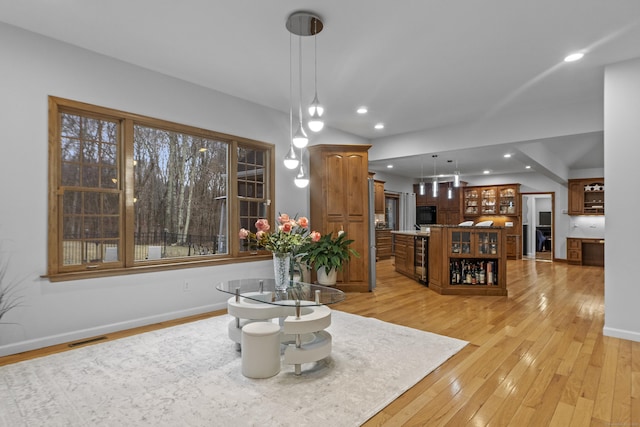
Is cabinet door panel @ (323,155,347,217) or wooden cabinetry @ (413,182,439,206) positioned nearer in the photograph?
cabinet door panel @ (323,155,347,217)

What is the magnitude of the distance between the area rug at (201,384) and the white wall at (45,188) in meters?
0.45

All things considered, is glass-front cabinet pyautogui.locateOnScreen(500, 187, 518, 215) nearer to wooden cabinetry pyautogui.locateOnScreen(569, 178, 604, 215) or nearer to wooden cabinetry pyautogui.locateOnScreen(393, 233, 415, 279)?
wooden cabinetry pyautogui.locateOnScreen(569, 178, 604, 215)

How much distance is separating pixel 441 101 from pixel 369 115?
3.75 feet

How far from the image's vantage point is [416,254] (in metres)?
6.75

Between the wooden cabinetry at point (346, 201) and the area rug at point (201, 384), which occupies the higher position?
the wooden cabinetry at point (346, 201)

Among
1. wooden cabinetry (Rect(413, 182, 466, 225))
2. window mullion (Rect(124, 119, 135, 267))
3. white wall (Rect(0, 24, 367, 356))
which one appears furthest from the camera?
wooden cabinetry (Rect(413, 182, 466, 225))

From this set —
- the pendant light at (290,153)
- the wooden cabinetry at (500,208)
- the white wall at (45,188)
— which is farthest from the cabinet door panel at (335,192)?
the wooden cabinetry at (500,208)

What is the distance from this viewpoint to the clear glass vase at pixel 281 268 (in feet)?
9.99

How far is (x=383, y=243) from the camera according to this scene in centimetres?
1019

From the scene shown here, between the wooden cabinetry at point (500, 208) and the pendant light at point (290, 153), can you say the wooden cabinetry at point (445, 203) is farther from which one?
the pendant light at point (290, 153)

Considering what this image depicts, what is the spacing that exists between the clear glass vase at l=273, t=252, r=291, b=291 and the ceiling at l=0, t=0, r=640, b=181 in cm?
203

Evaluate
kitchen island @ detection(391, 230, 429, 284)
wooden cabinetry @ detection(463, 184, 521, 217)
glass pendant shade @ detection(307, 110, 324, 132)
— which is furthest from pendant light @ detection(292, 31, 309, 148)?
wooden cabinetry @ detection(463, 184, 521, 217)

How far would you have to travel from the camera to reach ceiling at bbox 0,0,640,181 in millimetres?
2760

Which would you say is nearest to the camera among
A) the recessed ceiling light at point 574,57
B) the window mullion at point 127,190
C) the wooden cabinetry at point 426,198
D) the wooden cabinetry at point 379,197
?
the recessed ceiling light at point 574,57
